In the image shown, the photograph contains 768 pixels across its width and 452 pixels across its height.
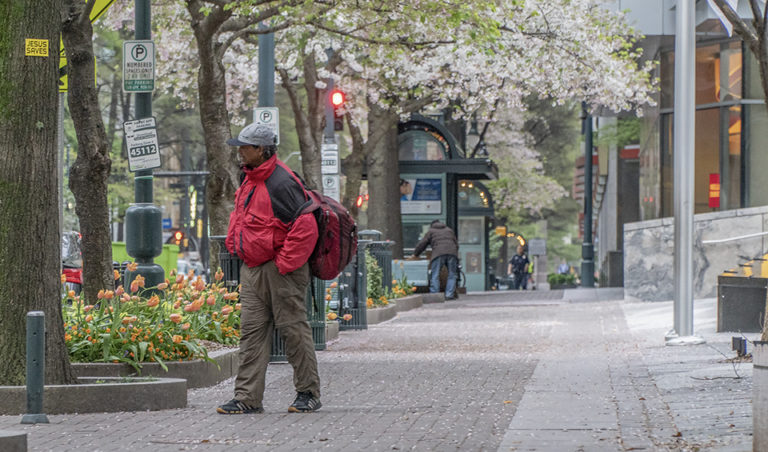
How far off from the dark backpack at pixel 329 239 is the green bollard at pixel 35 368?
189 cm

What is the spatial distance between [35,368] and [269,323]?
1648mm

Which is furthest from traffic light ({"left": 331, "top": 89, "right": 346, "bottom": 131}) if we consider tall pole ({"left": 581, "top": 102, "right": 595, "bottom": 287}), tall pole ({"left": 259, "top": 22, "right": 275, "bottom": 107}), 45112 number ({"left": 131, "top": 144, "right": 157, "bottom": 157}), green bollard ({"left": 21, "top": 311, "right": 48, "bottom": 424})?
tall pole ({"left": 581, "top": 102, "right": 595, "bottom": 287})

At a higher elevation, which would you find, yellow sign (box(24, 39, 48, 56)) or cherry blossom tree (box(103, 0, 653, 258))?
cherry blossom tree (box(103, 0, 653, 258))

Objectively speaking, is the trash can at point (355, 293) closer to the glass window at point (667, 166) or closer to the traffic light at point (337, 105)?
the traffic light at point (337, 105)

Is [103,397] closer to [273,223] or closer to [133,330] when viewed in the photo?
[133,330]

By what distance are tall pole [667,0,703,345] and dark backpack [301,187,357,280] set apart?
605cm

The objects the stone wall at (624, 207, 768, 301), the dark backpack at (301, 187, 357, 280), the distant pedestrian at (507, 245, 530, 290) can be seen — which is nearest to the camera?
the dark backpack at (301, 187, 357, 280)

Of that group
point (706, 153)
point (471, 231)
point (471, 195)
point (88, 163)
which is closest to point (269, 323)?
point (88, 163)

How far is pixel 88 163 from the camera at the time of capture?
12.0 m

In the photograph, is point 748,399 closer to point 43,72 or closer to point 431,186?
point 43,72

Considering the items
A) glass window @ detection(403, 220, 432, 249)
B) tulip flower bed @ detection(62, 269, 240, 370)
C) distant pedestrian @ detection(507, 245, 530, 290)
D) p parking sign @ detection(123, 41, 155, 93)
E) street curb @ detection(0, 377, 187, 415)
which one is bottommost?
distant pedestrian @ detection(507, 245, 530, 290)

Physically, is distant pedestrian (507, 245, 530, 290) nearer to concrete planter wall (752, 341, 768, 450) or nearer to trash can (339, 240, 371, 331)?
trash can (339, 240, 371, 331)

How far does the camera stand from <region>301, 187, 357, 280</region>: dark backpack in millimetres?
8766

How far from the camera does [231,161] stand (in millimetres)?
16984
